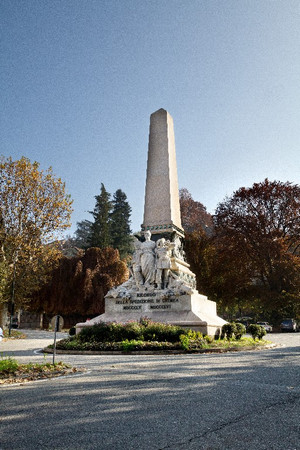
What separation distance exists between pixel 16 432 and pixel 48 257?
2478cm

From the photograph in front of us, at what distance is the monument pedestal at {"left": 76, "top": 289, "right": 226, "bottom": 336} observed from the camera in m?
14.9

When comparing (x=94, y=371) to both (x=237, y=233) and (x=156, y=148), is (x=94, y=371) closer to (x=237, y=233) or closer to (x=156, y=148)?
(x=156, y=148)

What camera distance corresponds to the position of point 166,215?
19.0 meters

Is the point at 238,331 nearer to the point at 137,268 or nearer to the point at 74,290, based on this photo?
the point at 137,268

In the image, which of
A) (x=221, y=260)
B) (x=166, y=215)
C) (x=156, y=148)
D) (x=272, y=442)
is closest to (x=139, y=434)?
(x=272, y=442)

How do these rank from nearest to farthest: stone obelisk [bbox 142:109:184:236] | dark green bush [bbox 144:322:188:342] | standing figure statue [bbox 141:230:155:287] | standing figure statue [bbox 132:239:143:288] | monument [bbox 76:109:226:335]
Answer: dark green bush [bbox 144:322:188:342] → monument [bbox 76:109:226:335] → standing figure statue [bbox 141:230:155:287] → standing figure statue [bbox 132:239:143:288] → stone obelisk [bbox 142:109:184:236]

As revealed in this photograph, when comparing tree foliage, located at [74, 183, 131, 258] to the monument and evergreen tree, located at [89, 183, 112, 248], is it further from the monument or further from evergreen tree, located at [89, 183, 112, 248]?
the monument

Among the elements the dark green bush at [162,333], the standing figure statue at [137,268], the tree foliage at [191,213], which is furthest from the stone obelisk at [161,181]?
the tree foliage at [191,213]

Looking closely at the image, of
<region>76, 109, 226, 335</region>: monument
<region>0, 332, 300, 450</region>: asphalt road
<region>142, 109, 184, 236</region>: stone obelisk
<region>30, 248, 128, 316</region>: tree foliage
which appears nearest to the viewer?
<region>0, 332, 300, 450</region>: asphalt road

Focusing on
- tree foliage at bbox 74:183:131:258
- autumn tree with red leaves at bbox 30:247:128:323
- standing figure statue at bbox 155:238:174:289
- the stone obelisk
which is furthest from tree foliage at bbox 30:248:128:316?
standing figure statue at bbox 155:238:174:289

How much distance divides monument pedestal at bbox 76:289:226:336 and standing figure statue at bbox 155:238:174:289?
533 mm

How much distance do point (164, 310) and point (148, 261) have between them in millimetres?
2382

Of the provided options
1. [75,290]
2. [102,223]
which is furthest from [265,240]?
[102,223]

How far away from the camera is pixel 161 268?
16.9m
